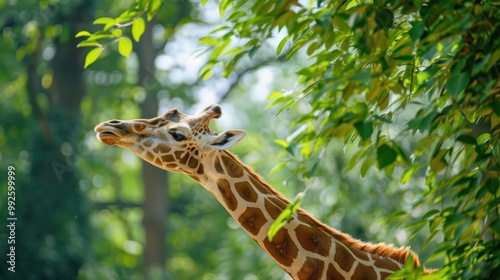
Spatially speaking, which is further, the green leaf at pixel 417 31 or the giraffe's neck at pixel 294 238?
the giraffe's neck at pixel 294 238

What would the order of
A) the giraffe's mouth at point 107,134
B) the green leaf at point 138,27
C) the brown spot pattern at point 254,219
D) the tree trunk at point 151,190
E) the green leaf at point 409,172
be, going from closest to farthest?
the green leaf at point 409,172 → the green leaf at point 138,27 → the giraffe's mouth at point 107,134 → the brown spot pattern at point 254,219 → the tree trunk at point 151,190

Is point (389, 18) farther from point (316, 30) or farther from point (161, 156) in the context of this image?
point (161, 156)

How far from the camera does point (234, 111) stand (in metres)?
36.8

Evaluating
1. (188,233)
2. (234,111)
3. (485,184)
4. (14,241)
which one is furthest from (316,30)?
(234,111)

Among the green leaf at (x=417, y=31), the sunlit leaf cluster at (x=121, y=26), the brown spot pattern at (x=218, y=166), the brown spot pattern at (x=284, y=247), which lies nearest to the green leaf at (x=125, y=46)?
the sunlit leaf cluster at (x=121, y=26)

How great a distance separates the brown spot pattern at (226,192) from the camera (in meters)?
6.25

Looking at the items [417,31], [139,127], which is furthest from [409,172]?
[139,127]

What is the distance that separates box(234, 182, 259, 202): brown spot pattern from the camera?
20.5 ft

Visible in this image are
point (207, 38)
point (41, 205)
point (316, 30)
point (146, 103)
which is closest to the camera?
point (316, 30)

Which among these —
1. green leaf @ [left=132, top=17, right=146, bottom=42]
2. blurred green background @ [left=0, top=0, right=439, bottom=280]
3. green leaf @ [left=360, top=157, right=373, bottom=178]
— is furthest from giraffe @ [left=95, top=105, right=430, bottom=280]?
blurred green background @ [left=0, top=0, right=439, bottom=280]

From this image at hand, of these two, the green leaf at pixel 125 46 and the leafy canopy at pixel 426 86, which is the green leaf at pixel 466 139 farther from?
the green leaf at pixel 125 46

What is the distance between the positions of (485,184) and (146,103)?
1741cm

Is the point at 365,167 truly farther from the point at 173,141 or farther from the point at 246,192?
the point at 173,141

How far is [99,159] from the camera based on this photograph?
69.1 feet
